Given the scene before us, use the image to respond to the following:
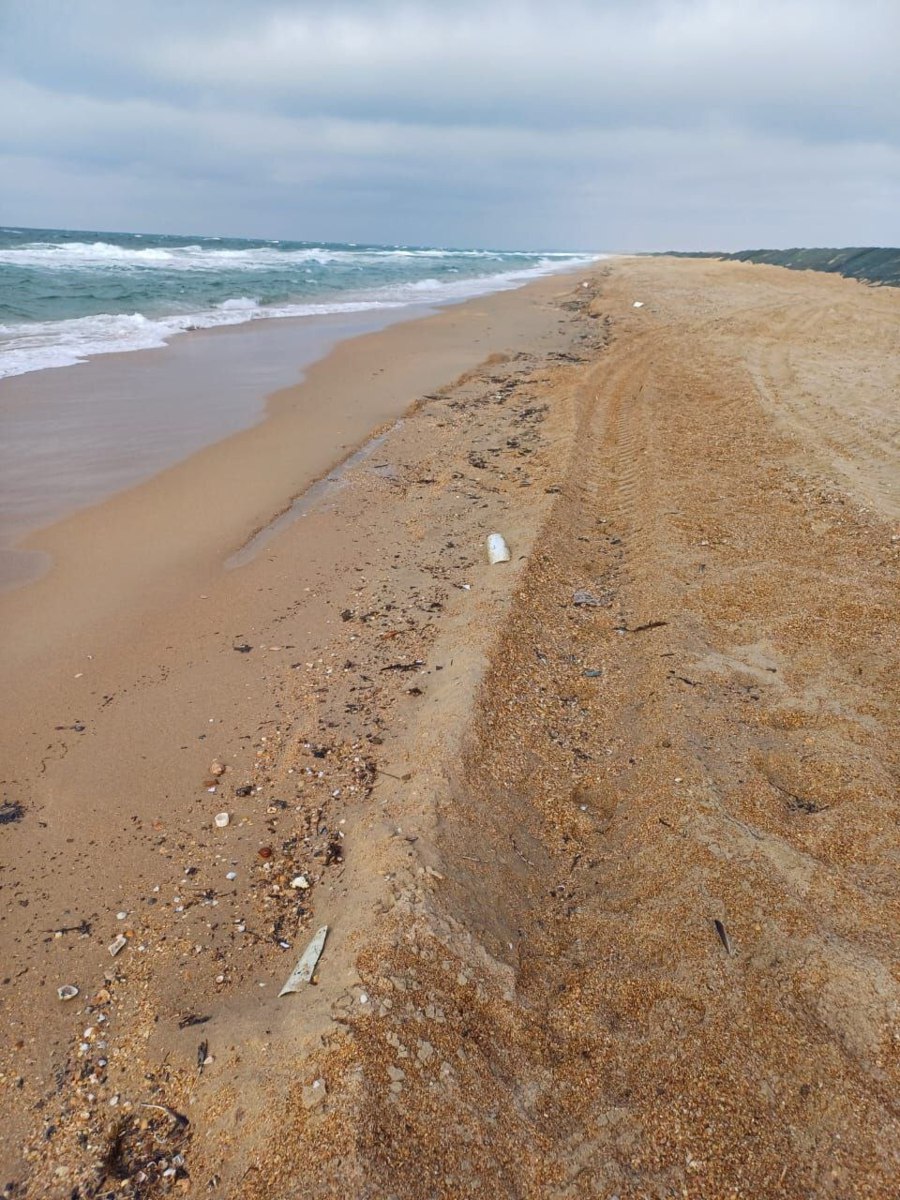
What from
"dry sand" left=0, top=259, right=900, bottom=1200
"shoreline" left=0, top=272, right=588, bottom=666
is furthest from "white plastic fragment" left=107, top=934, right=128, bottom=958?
"shoreline" left=0, top=272, right=588, bottom=666

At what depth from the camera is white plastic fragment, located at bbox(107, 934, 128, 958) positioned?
2150 mm

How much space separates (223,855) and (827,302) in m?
19.5

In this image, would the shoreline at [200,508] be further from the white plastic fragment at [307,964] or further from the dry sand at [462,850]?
the white plastic fragment at [307,964]

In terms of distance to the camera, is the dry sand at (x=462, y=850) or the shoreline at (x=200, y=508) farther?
the shoreline at (x=200, y=508)

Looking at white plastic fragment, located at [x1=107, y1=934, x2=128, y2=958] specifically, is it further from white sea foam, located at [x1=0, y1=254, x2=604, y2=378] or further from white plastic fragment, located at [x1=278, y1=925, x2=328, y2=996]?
white sea foam, located at [x1=0, y1=254, x2=604, y2=378]

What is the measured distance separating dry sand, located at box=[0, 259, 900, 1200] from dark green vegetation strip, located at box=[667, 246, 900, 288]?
25795mm

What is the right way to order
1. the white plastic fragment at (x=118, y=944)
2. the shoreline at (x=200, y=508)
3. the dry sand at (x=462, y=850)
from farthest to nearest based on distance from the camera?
1. the shoreline at (x=200, y=508)
2. the white plastic fragment at (x=118, y=944)
3. the dry sand at (x=462, y=850)

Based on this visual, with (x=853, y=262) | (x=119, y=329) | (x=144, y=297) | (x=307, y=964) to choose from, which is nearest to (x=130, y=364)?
(x=119, y=329)

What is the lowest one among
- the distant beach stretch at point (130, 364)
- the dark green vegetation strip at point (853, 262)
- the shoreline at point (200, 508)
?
the shoreline at point (200, 508)

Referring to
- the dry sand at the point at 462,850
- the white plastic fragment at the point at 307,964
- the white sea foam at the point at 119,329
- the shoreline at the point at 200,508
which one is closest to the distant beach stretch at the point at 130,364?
the white sea foam at the point at 119,329

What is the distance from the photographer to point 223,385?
31.6 ft

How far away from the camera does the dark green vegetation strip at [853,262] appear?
25.8 meters

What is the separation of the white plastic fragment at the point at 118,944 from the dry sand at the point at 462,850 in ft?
0.08

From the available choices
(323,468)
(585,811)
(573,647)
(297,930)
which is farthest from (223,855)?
(323,468)
